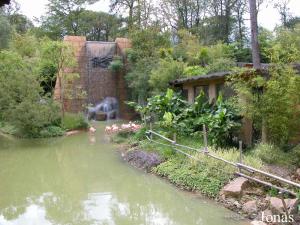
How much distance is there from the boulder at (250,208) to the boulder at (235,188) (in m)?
0.42

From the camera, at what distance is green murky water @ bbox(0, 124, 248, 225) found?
7477 mm

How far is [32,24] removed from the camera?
4066cm

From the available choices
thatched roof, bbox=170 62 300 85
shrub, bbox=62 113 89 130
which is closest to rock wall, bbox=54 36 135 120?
shrub, bbox=62 113 89 130

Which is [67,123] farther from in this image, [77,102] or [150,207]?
[150,207]

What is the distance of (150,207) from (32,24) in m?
36.8

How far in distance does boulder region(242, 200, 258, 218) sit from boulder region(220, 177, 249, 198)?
42 centimetres

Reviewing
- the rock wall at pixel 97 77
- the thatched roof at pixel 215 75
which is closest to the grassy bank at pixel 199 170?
the thatched roof at pixel 215 75

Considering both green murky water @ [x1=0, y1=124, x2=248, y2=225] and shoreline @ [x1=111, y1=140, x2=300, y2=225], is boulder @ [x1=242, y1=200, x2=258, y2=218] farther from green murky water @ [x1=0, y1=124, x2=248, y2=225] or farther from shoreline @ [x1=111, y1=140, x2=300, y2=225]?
green murky water @ [x1=0, y1=124, x2=248, y2=225]

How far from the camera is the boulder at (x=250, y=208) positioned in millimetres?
7116

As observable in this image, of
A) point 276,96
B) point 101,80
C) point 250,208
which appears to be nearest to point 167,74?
point 276,96

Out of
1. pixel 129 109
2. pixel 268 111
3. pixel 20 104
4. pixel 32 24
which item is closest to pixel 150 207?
pixel 268 111

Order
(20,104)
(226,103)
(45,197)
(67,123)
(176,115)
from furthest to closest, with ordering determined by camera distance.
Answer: (67,123) → (20,104) → (176,115) → (226,103) → (45,197)

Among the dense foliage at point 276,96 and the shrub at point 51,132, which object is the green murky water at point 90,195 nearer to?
the dense foliage at point 276,96

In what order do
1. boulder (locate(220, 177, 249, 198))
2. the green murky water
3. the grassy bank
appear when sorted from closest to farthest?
the green murky water
boulder (locate(220, 177, 249, 198))
the grassy bank
